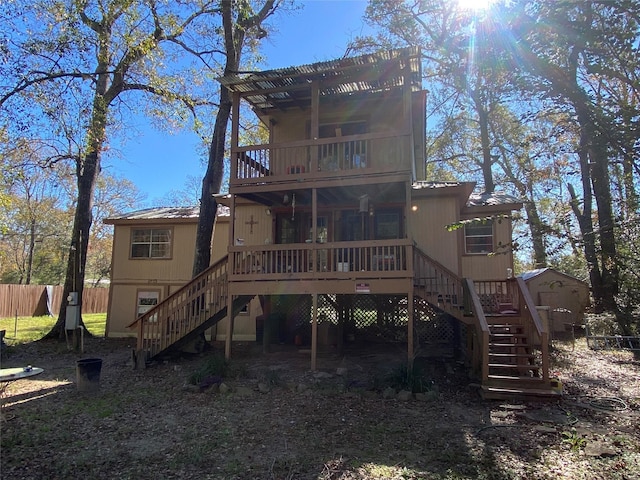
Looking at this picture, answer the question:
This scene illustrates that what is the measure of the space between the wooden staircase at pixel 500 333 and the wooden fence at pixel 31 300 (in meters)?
20.4

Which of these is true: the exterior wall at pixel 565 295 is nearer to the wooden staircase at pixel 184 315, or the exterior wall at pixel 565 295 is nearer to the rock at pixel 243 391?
the wooden staircase at pixel 184 315

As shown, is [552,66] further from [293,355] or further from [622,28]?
[293,355]

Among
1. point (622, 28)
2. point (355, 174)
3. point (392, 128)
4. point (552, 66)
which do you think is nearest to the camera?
point (622, 28)

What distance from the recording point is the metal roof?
9.16 m

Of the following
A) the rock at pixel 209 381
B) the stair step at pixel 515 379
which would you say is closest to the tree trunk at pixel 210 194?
the rock at pixel 209 381

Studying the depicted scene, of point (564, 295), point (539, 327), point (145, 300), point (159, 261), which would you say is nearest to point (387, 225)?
point (539, 327)

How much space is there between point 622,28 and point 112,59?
15193mm

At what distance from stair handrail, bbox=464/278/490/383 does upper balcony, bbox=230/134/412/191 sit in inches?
112

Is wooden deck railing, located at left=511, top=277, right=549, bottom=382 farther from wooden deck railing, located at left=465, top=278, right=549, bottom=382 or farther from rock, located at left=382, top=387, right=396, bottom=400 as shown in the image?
rock, located at left=382, top=387, right=396, bottom=400

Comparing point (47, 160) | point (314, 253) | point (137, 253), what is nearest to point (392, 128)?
point (314, 253)

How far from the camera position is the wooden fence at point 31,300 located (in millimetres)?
23516

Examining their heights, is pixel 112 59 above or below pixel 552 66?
above

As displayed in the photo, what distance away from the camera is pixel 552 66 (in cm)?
490

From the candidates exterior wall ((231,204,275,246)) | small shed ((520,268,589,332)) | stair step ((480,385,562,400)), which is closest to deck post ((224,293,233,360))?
exterior wall ((231,204,275,246))
